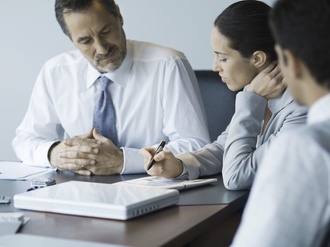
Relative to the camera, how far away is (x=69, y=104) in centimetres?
264

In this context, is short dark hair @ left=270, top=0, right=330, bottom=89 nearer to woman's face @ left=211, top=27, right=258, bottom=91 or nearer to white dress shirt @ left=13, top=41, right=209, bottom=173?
woman's face @ left=211, top=27, right=258, bottom=91

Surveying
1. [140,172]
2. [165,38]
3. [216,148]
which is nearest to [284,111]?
[216,148]

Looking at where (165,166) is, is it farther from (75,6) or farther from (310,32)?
(310,32)

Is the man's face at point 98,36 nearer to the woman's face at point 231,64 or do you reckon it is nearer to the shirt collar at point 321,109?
the woman's face at point 231,64

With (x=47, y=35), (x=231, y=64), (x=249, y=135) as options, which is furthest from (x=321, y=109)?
(x=47, y=35)

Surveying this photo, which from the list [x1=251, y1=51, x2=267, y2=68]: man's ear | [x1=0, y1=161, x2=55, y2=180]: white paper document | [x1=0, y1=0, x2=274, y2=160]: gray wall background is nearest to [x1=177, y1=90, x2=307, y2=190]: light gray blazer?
[x1=251, y1=51, x2=267, y2=68]: man's ear

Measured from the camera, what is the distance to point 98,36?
2.44m

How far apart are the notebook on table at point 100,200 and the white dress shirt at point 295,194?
23.4 inches

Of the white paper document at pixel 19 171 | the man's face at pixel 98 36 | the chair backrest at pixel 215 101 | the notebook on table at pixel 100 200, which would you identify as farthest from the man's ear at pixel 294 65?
the chair backrest at pixel 215 101

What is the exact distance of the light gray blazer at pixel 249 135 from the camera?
73.2 inches

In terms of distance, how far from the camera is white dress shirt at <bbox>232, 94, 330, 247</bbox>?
0.90 m

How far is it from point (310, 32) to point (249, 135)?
985 mm

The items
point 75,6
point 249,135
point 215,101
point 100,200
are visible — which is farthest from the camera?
point 215,101

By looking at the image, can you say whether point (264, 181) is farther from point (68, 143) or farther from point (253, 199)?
point (68, 143)
